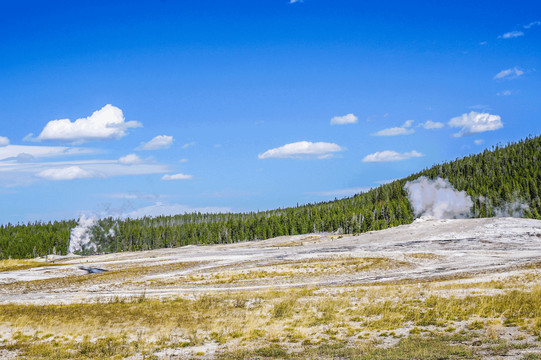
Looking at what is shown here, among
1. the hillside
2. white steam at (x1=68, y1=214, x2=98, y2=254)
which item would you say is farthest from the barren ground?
white steam at (x1=68, y1=214, x2=98, y2=254)

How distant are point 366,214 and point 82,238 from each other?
117 meters

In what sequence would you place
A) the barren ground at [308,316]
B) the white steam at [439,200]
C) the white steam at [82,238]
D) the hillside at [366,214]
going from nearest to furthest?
1. the barren ground at [308,316]
2. the hillside at [366,214]
3. the white steam at [439,200]
4. the white steam at [82,238]

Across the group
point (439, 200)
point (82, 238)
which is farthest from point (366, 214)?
point (82, 238)

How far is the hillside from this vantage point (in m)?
148

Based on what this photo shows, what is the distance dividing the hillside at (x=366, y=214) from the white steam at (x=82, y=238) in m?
2.13

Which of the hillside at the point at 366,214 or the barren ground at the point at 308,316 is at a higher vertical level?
the hillside at the point at 366,214

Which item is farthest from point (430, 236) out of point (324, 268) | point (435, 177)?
point (435, 177)

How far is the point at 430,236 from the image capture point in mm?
97375

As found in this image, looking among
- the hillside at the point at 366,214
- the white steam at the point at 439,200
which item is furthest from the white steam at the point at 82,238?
the white steam at the point at 439,200

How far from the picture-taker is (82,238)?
7461 inches

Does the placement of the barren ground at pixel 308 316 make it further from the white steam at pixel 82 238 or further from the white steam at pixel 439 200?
the white steam at pixel 82 238

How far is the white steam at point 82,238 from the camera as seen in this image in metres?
183

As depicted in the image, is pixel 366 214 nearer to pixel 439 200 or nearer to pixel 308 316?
pixel 439 200

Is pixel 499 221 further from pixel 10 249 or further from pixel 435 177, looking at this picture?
pixel 10 249
